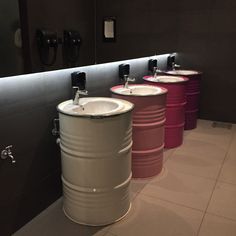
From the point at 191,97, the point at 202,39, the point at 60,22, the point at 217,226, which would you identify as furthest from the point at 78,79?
the point at 202,39

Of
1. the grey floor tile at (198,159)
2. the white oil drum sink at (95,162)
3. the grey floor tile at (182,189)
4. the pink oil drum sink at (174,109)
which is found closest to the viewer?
the white oil drum sink at (95,162)

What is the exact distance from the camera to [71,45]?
→ 6.48 feet

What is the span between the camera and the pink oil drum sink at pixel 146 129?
2.18 m

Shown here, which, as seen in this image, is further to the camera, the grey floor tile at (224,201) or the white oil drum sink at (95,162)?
the grey floor tile at (224,201)

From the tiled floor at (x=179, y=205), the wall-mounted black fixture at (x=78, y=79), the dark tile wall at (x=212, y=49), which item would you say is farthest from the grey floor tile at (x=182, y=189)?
the dark tile wall at (x=212, y=49)

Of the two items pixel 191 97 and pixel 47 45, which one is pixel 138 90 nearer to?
pixel 47 45

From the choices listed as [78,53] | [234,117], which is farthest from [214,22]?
[78,53]

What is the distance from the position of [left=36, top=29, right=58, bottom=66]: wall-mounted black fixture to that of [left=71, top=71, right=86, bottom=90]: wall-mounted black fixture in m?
0.20

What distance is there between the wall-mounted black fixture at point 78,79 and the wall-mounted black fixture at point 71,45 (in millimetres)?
104

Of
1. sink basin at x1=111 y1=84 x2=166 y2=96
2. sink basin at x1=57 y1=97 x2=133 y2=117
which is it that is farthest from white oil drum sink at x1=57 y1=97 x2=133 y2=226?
sink basin at x1=111 y1=84 x2=166 y2=96

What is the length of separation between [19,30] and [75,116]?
1.96 ft

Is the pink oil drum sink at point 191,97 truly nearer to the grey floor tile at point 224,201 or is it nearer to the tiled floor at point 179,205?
the tiled floor at point 179,205

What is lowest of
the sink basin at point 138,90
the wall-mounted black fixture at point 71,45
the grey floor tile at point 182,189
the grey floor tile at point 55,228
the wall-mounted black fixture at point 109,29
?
the grey floor tile at point 55,228

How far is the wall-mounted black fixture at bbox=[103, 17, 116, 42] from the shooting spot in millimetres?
2422
